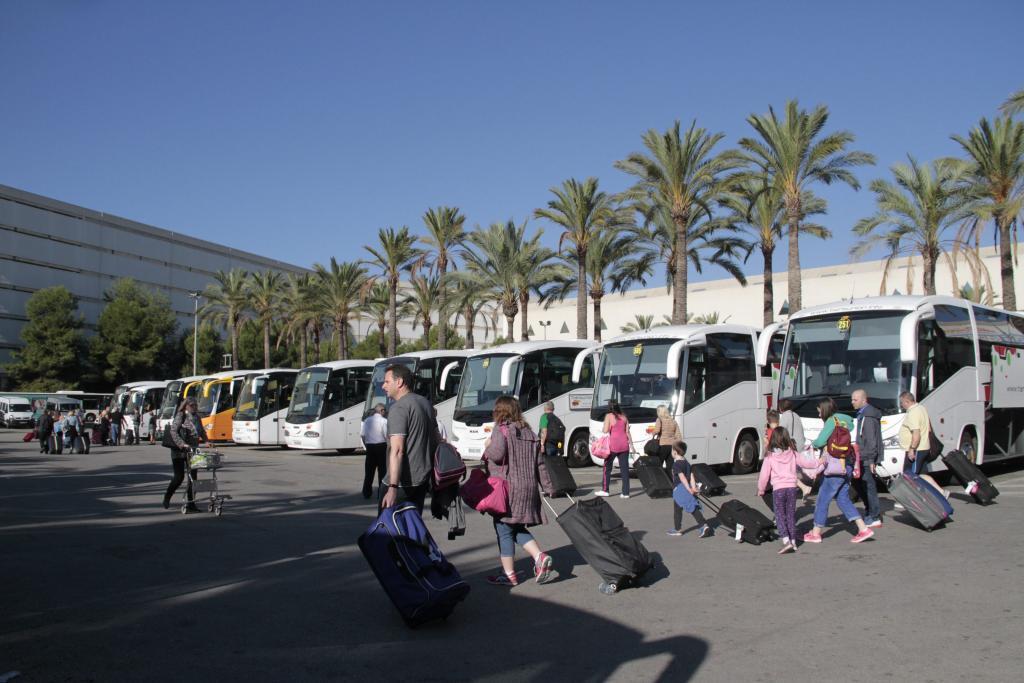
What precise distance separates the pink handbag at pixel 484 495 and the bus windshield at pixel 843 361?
9336 millimetres

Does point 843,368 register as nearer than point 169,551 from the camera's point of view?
No

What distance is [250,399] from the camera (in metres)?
32.6

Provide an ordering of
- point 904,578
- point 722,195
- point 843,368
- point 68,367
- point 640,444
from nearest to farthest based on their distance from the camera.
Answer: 1. point 904,578
2. point 843,368
3. point 640,444
4. point 722,195
5. point 68,367

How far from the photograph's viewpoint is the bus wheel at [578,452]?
2222 centimetres

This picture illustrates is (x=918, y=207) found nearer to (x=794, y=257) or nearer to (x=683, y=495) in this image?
(x=794, y=257)

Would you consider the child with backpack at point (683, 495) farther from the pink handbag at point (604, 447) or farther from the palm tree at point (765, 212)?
the palm tree at point (765, 212)

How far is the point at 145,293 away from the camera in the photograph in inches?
2901

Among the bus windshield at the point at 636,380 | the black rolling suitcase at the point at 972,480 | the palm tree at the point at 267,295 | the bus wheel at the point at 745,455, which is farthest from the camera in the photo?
the palm tree at the point at 267,295

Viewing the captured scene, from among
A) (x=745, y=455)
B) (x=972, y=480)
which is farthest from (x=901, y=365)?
(x=745, y=455)

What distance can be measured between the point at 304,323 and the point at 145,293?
1050 inches

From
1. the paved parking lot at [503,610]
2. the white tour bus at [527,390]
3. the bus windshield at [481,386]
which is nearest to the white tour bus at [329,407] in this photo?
the white tour bus at [527,390]

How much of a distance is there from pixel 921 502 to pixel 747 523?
8.12 feet

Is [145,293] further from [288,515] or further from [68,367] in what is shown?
[288,515]

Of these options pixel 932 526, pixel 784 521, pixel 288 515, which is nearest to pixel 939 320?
pixel 932 526
